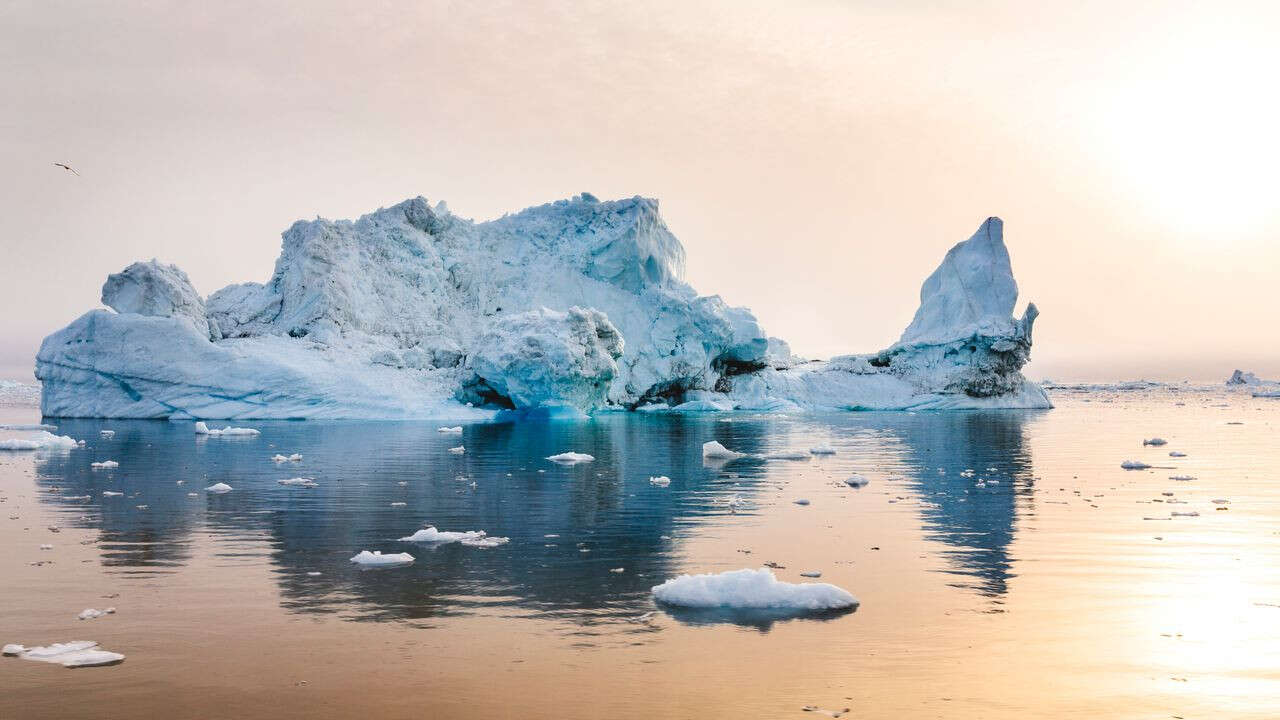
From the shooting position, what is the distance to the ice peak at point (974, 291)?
48.6 m

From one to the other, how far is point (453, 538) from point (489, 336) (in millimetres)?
28025

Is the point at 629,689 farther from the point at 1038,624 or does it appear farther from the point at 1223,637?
the point at 1223,637

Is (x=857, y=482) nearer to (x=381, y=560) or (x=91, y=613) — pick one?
(x=381, y=560)

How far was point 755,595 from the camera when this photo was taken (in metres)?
6.74

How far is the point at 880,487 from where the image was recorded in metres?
14.4

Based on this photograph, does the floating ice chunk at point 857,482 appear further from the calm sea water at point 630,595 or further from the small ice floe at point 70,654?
the small ice floe at point 70,654

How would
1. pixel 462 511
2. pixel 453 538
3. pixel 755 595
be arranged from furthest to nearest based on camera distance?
1. pixel 462 511
2. pixel 453 538
3. pixel 755 595

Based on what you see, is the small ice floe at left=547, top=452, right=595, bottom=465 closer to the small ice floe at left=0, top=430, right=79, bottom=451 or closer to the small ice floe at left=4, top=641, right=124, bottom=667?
the small ice floe at left=0, top=430, right=79, bottom=451

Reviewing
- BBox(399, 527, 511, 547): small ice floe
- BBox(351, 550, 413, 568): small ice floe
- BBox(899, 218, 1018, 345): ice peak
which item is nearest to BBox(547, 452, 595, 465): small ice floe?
BBox(399, 527, 511, 547): small ice floe

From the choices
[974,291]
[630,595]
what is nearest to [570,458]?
[630,595]

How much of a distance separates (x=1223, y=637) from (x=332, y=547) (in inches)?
284

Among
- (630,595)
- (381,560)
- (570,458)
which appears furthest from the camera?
(570,458)

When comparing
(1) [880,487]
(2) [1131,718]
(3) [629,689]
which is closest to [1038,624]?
(2) [1131,718]

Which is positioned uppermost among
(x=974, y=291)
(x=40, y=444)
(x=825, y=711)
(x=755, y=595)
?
(x=974, y=291)
